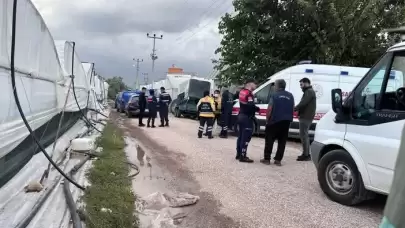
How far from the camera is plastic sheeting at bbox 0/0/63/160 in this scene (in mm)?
4262

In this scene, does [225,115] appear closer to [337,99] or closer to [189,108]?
[337,99]

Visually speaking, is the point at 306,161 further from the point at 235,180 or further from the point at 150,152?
the point at 150,152

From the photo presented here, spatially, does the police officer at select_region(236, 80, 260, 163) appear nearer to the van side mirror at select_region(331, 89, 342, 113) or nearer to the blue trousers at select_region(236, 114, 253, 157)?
the blue trousers at select_region(236, 114, 253, 157)

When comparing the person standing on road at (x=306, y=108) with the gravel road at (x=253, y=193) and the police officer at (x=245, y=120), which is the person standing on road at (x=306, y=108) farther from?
the police officer at (x=245, y=120)

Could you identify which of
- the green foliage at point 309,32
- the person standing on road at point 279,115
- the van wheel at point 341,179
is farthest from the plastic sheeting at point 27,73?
the green foliage at point 309,32

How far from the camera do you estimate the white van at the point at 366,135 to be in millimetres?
4934

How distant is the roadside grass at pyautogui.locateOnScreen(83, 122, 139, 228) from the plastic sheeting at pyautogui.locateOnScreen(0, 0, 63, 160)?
3.62 ft

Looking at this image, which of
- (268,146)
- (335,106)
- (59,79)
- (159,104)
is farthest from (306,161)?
(159,104)

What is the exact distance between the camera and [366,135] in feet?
17.3

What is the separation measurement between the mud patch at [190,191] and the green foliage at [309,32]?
8849mm

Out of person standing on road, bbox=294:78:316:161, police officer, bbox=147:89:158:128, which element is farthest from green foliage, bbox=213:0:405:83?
person standing on road, bbox=294:78:316:161

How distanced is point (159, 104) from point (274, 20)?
6077mm

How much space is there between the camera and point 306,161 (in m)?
9.10

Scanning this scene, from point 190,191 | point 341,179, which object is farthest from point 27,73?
point 341,179
